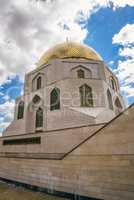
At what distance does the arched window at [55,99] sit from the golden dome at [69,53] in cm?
556

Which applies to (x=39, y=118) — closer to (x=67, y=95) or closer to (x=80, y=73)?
(x=67, y=95)

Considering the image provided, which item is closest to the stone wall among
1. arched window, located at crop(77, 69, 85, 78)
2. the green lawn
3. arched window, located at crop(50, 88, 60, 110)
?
the green lawn

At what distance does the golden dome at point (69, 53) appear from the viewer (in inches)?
765

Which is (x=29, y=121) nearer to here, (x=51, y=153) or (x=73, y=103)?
(x=73, y=103)

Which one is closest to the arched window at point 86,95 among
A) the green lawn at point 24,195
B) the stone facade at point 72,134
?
the stone facade at point 72,134

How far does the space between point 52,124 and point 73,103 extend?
2870 mm

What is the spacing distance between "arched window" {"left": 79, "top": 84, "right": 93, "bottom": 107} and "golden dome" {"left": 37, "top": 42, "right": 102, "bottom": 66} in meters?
5.72

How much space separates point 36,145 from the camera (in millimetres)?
12078

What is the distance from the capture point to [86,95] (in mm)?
15273

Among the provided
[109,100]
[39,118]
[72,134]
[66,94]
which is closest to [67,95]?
[66,94]

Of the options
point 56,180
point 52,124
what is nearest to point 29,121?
point 52,124

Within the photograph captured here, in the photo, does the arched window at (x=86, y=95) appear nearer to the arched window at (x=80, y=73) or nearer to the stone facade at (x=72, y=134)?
the stone facade at (x=72, y=134)

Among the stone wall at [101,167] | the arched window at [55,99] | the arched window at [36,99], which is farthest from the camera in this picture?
the arched window at [36,99]

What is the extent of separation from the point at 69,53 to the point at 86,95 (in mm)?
7314
